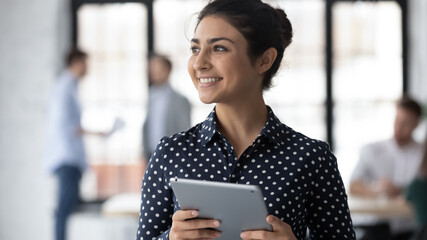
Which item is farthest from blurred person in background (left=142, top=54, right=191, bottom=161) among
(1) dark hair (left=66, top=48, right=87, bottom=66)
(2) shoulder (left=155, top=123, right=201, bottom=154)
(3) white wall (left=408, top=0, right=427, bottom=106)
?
(2) shoulder (left=155, top=123, right=201, bottom=154)

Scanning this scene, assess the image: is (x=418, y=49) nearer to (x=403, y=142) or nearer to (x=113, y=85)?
(x=403, y=142)

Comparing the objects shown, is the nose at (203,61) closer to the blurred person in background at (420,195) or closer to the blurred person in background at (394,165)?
the blurred person in background at (420,195)

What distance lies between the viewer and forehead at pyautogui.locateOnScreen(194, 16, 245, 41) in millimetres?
1441

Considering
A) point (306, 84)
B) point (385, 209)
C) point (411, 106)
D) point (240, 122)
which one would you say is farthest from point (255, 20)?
point (306, 84)

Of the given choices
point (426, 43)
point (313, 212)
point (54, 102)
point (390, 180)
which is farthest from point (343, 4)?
point (313, 212)

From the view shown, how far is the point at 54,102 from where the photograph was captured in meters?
5.24

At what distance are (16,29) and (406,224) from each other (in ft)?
11.1

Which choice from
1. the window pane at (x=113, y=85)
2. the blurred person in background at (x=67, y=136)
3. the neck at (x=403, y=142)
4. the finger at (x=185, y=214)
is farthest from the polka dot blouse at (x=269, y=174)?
the window pane at (x=113, y=85)

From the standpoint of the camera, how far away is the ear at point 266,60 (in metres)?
1.50

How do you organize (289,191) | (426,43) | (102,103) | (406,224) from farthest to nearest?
1. (102,103)
2. (426,43)
3. (406,224)
4. (289,191)

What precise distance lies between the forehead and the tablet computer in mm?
299

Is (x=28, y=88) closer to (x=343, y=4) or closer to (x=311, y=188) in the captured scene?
(x=343, y=4)

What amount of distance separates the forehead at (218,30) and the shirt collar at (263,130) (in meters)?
0.18

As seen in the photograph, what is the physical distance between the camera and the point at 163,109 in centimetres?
517
